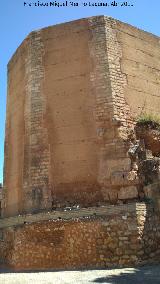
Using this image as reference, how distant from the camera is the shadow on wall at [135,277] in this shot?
623 cm

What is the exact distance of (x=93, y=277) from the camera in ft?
22.3

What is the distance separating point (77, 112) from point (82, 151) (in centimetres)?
129

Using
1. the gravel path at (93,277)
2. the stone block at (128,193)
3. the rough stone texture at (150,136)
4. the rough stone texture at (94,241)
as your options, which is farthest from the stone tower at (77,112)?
the gravel path at (93,277)

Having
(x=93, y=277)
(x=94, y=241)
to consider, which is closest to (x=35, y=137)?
(x=94, y=241)

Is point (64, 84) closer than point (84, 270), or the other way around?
point (84, 270)

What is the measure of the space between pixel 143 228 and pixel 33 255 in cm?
290

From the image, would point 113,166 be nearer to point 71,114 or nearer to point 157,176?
point 157,176

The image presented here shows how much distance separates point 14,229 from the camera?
933 cm

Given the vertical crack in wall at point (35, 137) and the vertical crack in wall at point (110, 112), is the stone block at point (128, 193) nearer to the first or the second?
the vertical crack in wall at point (110, 112)

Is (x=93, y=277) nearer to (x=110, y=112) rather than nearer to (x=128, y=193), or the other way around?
(x=128, y=193)

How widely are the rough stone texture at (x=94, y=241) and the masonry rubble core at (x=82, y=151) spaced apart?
2 centimetres

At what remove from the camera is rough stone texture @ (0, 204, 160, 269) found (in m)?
7.99

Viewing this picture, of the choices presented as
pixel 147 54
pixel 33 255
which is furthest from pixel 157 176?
pixel 147 54

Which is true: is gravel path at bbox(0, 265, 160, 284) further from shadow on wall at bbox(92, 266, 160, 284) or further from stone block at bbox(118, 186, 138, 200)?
stone block at bbox(118, 186, 138, 200)
